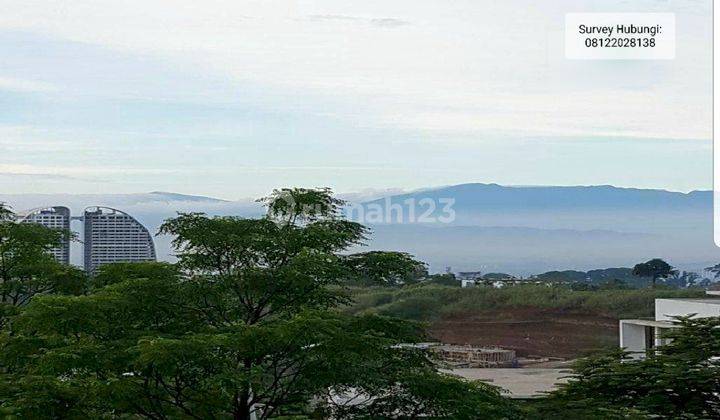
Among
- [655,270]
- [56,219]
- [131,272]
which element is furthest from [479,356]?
[131,272]

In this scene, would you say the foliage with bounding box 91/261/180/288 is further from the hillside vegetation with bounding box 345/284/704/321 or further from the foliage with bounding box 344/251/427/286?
the hillside vegetation with bounding box 345/284/704/321

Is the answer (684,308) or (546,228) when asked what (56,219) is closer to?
(684,308)

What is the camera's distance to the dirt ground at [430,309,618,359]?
112 feet

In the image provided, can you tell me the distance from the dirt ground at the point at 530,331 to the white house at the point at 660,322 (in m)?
17.3

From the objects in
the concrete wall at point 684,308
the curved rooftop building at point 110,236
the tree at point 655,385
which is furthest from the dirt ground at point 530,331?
the tree at point 655,385

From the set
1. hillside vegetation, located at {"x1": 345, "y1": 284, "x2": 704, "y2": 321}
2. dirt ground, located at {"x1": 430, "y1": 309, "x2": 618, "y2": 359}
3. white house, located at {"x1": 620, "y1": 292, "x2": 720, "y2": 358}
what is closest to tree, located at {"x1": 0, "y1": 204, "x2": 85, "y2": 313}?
white house, located at {"x1": 620, "y1": 292, "x2": 720, "y2": 358}

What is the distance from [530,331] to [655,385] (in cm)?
2487

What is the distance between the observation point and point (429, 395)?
315 inches

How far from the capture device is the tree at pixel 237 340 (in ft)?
23.7

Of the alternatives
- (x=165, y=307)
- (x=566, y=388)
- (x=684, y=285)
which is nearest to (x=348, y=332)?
(x=165, y=307)

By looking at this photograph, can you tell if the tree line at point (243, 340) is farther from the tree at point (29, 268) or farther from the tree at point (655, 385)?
the tree at point (29, 268)

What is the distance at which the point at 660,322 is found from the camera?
14.7 m

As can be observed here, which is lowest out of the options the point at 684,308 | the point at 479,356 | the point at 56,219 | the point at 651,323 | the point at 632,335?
the point at 479,356

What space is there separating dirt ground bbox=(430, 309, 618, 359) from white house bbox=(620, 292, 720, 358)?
17345 mm
